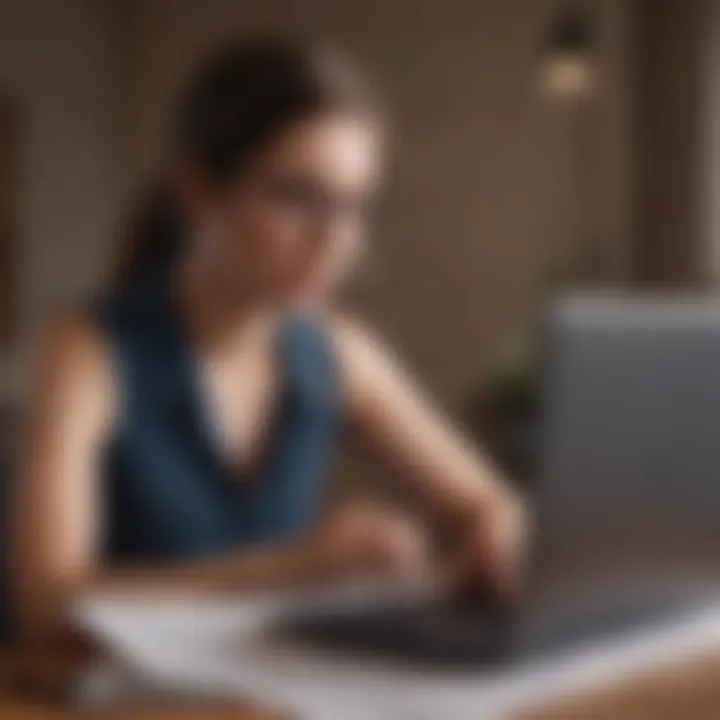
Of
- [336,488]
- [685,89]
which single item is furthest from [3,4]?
[685,89]

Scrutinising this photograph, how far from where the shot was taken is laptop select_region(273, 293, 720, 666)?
1.94 ft

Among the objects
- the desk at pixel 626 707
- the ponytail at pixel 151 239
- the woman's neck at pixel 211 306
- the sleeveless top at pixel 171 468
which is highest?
the ponytail at pixel 151 239

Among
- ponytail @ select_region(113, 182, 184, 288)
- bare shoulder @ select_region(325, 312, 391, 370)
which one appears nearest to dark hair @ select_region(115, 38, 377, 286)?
ponytail @ select_region(113, 182, 184, 288)

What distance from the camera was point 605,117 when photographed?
43.5 inches

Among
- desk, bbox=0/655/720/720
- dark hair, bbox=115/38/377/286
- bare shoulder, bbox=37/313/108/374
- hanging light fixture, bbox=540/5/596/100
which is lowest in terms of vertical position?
desk, bbox=0/655/720/720

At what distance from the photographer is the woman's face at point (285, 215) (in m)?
0.98

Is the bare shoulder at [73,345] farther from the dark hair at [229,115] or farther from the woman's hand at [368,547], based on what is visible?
the woman's hand at [368,547]

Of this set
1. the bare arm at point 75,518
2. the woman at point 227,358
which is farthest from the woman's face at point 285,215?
the bare arm at point 75,518

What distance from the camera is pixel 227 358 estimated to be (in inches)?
39.9

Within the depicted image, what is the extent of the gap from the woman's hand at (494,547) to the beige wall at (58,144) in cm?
32

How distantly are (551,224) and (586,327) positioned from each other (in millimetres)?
511

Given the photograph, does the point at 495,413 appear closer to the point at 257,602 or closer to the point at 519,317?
the point at 519,317

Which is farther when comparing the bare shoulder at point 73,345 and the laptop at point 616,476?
the bare shoulder at point 73,345

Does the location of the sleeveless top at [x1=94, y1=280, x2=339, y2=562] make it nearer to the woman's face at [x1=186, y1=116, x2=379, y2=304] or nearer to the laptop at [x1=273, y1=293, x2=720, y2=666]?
the woman's face at [x1=186, y1=116, x2=379, y2=304]
